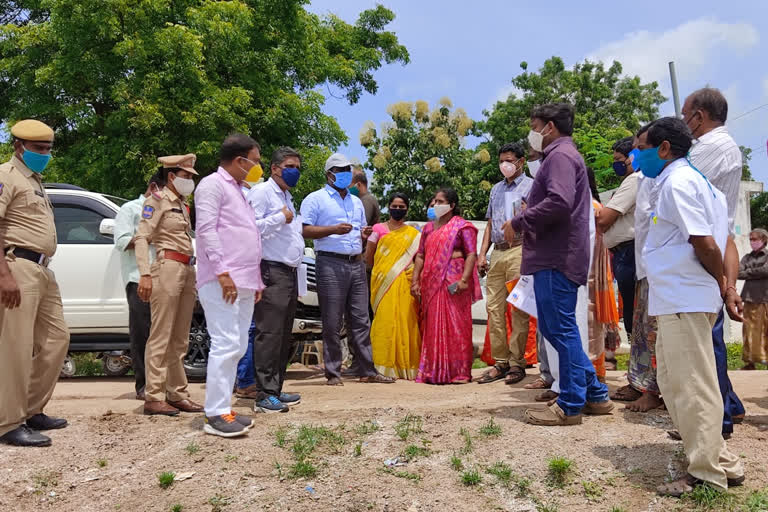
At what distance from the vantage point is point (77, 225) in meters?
7.43

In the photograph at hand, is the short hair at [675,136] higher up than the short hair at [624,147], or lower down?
lower down

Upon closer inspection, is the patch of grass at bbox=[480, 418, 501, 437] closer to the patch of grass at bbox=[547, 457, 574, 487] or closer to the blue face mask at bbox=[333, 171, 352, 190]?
the patch of grass at bbox=[547, 457, 574, 487]

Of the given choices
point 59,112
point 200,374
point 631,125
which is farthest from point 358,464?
point 631,125

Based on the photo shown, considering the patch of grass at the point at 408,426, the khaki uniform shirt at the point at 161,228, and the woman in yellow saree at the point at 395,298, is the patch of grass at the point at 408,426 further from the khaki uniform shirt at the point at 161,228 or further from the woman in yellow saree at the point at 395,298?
the woman in yellow saree at the point at 395,298

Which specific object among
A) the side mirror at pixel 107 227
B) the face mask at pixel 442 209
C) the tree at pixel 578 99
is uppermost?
the tree at pixel 578 99

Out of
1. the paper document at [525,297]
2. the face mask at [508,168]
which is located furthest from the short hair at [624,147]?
the paper document at [525,297]

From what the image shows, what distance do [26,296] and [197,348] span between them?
2.88 m

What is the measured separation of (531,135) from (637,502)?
7.60 feet

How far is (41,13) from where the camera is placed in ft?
52.6

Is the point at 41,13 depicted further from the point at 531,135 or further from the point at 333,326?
the point at 531,135

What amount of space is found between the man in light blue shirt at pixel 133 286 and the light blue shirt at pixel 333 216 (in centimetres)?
146

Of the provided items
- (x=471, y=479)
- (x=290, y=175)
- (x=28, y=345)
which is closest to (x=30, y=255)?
(x=28, y=345)

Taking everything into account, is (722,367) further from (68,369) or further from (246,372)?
(68,369)

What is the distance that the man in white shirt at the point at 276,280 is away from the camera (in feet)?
16.5
